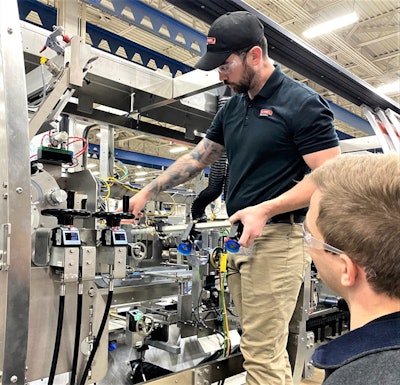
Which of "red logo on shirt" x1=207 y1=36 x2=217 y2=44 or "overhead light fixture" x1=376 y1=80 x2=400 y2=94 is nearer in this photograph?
"red logo on shirt" x1=207 y1=36 x2=217 y2=44

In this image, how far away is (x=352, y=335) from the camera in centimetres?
72

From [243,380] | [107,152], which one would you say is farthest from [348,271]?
[107,152]

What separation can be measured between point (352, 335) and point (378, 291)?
97mm

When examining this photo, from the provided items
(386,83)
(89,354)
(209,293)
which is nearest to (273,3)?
(386,83)

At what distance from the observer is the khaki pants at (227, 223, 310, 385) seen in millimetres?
1514

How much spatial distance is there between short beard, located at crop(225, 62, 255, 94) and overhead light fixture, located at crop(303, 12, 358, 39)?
4718 millimetres

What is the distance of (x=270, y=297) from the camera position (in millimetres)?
1513

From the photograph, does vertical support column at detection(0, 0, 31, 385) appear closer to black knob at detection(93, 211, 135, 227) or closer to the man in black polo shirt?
black knob at detection(93, 211, 135, 227)

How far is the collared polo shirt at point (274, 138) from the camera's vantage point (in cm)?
147

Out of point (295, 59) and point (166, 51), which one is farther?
point (166, 51)

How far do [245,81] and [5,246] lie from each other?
3.62 ft

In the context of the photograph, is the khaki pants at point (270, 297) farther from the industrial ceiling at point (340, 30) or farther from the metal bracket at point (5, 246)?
the industrial ceiling at point (340, 30)

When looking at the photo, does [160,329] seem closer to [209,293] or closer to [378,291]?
[209,293]

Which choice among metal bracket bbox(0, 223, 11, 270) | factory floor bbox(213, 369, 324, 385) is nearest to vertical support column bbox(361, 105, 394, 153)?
factory floor bbox(213, 369, 324, 385)
